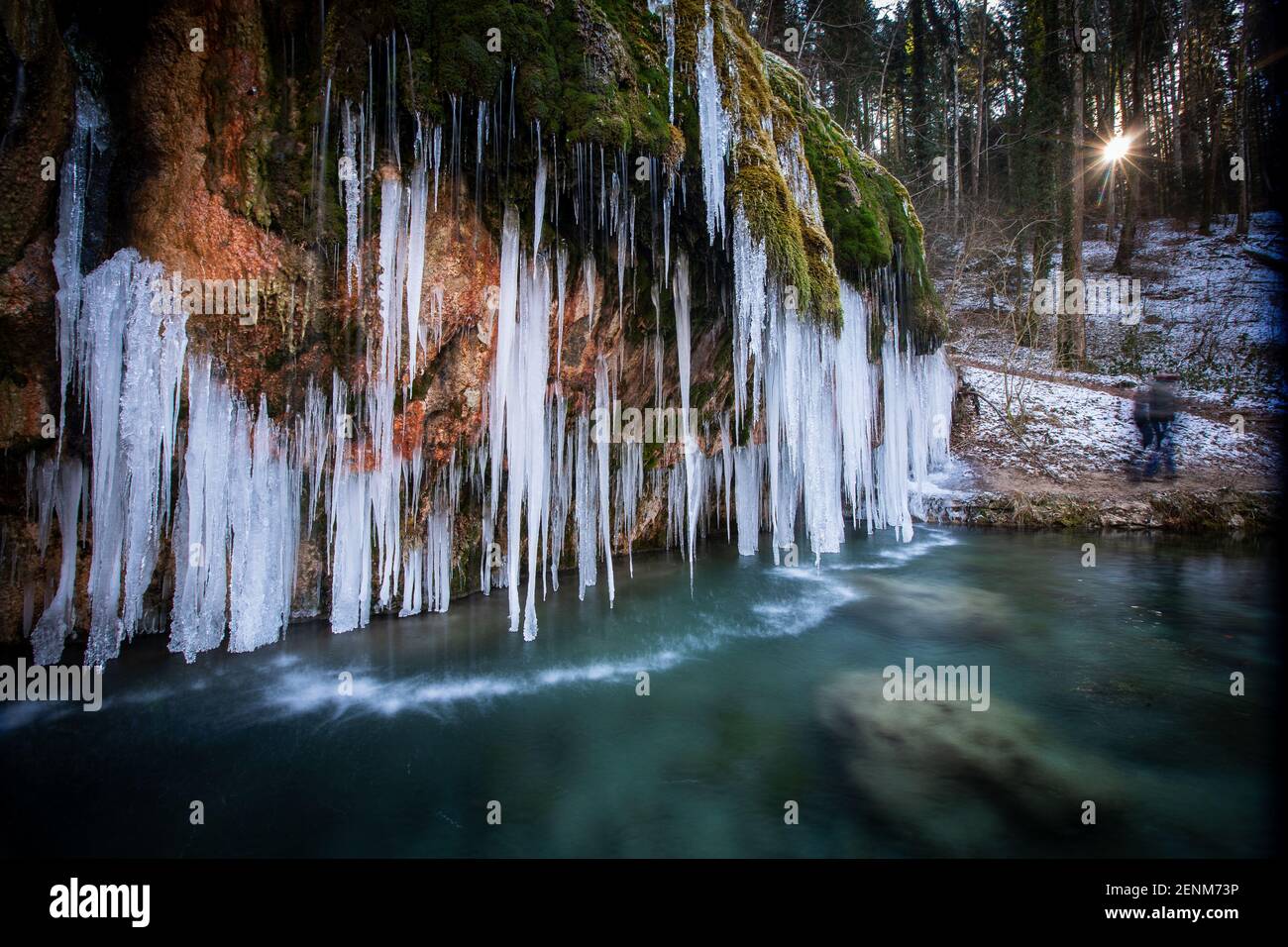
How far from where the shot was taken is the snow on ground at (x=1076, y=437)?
13148 millimetres

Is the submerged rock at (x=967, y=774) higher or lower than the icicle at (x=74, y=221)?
lower

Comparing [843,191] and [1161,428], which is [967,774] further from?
[1161,428]

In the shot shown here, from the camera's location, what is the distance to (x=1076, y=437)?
1428cm

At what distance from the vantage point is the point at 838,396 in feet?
27.8

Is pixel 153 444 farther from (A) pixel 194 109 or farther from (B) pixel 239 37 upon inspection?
(B) pixel 239 37

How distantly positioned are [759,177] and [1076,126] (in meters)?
17.9

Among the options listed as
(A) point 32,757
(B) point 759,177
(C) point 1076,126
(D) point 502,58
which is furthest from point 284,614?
(C) point 1076,126

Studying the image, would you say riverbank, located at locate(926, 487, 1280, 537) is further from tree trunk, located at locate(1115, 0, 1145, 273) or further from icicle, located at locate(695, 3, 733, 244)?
tree trunk, located at locate(1115, 0, 1145, 273)

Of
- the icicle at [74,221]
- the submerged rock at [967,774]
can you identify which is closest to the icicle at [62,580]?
the icicle at [74,221]

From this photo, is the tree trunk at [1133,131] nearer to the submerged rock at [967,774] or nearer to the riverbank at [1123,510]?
the riverbank at [1123,510]

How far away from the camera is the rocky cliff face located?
15.1ft

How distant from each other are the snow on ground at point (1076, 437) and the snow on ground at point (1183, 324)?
134cm

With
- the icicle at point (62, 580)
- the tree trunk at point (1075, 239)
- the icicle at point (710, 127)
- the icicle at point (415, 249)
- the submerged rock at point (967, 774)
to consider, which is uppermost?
the tree trunk at point (1075, 239)

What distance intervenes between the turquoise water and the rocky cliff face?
1.34 metres
